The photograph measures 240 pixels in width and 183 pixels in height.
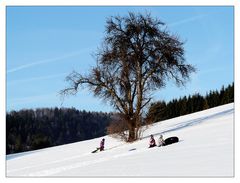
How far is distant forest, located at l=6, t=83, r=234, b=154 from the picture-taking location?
9496 cm

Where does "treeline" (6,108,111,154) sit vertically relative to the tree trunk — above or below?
below

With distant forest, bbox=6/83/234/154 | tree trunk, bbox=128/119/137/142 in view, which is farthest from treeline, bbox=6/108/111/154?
tree trunk, bbox=128/119/137/142

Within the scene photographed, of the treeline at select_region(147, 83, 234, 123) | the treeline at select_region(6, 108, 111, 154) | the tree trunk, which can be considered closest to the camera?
the tree trunk

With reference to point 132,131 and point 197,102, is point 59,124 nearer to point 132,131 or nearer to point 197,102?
point 197,102

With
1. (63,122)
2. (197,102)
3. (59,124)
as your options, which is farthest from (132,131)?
(63,122)

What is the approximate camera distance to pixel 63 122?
143 m

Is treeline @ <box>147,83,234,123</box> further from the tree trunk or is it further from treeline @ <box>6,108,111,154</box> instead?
the tree trunk

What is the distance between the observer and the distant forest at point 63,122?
9496cm

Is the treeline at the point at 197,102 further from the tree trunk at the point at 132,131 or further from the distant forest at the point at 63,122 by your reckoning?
the tree trunk at the point at 132,131
